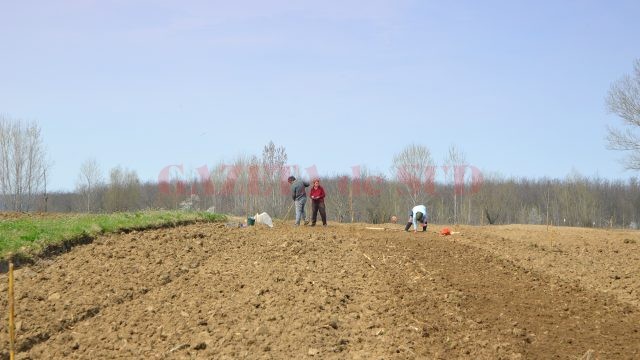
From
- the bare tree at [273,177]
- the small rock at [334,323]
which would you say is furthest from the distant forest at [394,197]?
the small rock at [334,323]

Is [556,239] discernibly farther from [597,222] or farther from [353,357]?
[597,222]

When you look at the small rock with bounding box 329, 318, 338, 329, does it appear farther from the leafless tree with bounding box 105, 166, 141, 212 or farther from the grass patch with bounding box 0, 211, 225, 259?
the leafless tree with bounding box 105, 166, 141, 212

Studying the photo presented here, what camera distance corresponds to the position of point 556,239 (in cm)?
2166

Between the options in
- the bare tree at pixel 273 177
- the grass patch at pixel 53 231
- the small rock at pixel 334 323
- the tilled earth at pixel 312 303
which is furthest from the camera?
the bare tree at pixel 273 177

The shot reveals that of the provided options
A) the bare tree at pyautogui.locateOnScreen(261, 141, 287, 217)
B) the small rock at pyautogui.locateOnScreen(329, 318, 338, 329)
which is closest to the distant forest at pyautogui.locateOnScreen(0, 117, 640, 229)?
the bare tree at pyautogui.locateOnScreen(261, 141, 287, 217)

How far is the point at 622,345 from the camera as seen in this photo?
28.1 feet

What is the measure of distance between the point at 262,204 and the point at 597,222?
29080 millimetres

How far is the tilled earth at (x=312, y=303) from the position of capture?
8180 millimetres

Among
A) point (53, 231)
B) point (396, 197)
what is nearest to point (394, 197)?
point (396, 197)

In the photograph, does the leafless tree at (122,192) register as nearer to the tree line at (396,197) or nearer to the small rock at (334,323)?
the tree line at (396,197)

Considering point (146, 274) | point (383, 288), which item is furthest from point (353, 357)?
point (146, 274)

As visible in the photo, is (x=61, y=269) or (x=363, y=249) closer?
(x=61, y=269)

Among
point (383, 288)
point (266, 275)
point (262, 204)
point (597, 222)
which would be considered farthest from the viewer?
point (597, 222)

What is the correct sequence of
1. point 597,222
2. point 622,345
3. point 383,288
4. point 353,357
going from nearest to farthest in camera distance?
point 353,357
point 622,345
point 383,288
point 597,222
